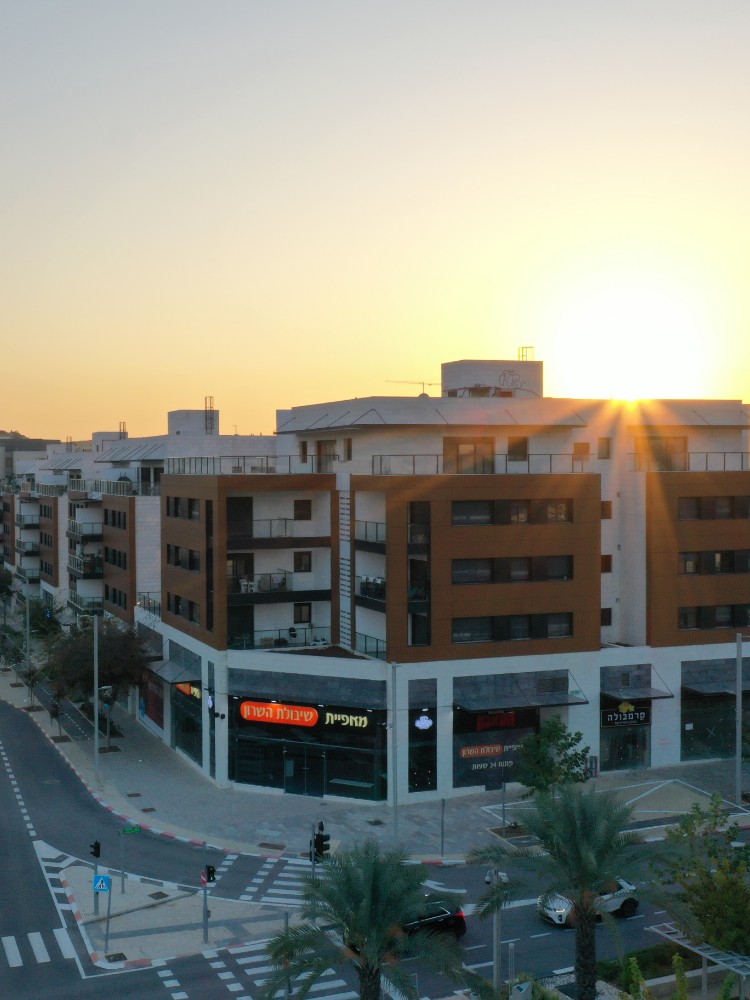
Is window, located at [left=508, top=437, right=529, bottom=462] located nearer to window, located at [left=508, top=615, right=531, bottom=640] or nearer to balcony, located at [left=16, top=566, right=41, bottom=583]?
window, located at [left=508, top=615, right=531, bottom=640]

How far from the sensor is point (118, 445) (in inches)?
3664

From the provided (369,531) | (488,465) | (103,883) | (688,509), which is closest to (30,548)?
(369,531)

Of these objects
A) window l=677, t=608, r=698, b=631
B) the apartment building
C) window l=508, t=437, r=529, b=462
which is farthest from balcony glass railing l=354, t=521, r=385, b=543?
window l=677, t=608, r=698, b=631

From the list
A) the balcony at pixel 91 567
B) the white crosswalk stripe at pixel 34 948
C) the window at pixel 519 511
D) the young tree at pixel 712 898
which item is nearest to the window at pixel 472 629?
the window at pixel 519 511

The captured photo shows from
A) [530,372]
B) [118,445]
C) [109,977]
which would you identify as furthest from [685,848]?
[118,445]

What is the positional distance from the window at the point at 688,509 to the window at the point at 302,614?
20.0 m

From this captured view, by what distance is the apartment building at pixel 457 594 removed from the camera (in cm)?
4669

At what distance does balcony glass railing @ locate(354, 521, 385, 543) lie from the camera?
48.2 meters

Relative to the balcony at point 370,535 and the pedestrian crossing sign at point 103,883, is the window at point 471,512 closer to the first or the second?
the balcony at point 370,535

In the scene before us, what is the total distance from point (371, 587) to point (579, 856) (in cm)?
2510

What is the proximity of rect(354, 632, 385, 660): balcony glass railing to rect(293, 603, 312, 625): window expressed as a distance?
13.0 ft

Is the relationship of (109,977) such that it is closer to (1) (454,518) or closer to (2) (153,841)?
(2) (153,841)

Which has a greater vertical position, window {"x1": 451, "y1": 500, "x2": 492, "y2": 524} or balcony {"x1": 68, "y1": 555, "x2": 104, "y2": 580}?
window {"x1": 451, "y1": 500, "x2": 492, "y2": 524}

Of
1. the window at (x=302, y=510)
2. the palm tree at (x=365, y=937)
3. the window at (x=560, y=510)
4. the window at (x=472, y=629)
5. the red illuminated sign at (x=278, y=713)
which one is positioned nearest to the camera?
the palm tree at (x=365, y=937)
